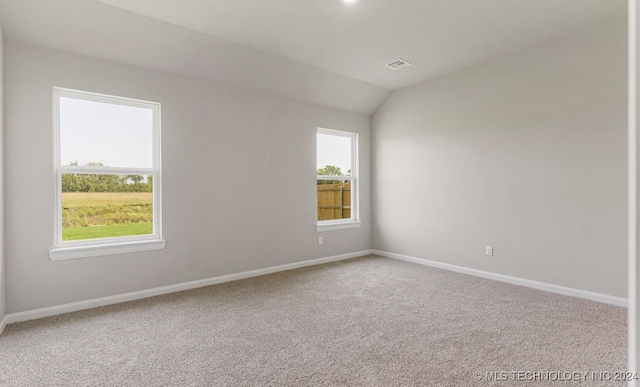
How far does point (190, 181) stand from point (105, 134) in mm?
931

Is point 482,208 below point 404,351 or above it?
above

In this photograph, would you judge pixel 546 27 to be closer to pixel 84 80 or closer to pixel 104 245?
pixel 84 80

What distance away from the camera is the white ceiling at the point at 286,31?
2.85m

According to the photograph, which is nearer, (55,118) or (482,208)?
(55,118)

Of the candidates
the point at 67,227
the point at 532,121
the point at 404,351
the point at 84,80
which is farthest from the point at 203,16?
the point at 532,121

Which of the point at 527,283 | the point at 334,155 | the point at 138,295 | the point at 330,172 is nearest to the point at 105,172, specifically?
the point at 138,295

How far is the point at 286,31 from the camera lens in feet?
11.0

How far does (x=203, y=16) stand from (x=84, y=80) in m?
1.30

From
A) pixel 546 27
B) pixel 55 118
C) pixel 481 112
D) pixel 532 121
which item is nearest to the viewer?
pixel 55 118

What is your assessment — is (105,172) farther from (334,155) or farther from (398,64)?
(398,64)

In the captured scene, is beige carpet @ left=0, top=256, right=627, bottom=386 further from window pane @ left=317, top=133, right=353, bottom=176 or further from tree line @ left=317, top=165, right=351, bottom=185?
window pane @ left=317, top=133, right=353, bottom=176

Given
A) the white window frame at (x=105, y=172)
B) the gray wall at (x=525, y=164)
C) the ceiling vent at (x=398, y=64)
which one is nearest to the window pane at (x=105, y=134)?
the white window frame at (x=105, y=172)

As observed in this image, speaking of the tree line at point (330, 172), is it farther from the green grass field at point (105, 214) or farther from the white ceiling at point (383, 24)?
the green grass field at point (105, 214)

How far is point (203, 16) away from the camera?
3010 millimetres
